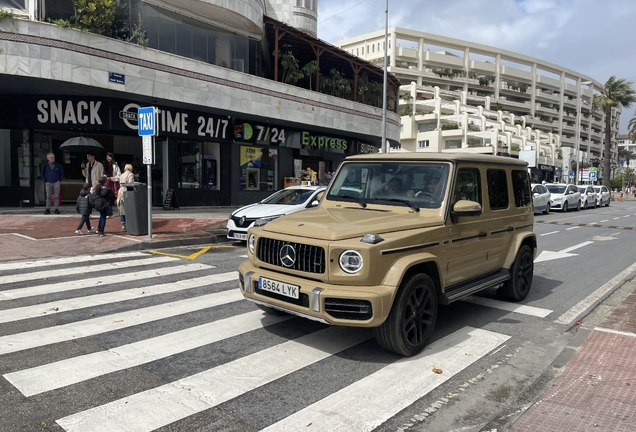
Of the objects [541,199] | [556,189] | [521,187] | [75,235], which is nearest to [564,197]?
[556,189]

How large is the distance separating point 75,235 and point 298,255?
31.2ft

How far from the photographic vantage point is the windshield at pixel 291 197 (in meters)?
12.3

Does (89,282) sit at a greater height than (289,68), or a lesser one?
lesser

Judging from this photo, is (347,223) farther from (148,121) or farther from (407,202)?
(148,121)

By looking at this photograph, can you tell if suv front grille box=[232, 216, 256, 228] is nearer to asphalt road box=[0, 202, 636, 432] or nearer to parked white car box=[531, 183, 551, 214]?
asphalt road box=[0, 202, 636, 432]

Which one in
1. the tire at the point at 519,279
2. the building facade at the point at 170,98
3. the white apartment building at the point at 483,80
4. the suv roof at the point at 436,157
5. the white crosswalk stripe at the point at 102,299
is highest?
the white apartment building at the point at 483,80

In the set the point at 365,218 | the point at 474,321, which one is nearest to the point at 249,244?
the point at 365,218

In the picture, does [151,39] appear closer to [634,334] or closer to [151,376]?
[151,376]

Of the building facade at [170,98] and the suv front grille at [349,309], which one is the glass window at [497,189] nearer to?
the suv front grille at [349,309]

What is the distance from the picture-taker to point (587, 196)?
3186cm

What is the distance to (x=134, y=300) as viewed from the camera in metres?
6.45

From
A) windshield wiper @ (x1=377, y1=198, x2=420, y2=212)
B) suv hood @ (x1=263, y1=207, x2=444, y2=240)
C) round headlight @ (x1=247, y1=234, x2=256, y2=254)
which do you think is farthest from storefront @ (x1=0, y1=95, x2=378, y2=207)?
windshield wiper @ (x1=377, y1=198, x2=420, y2=212)

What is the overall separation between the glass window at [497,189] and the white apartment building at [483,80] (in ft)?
203

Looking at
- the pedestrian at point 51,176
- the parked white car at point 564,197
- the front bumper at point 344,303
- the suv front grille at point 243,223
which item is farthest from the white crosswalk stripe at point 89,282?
the parked white car at point 564,197
